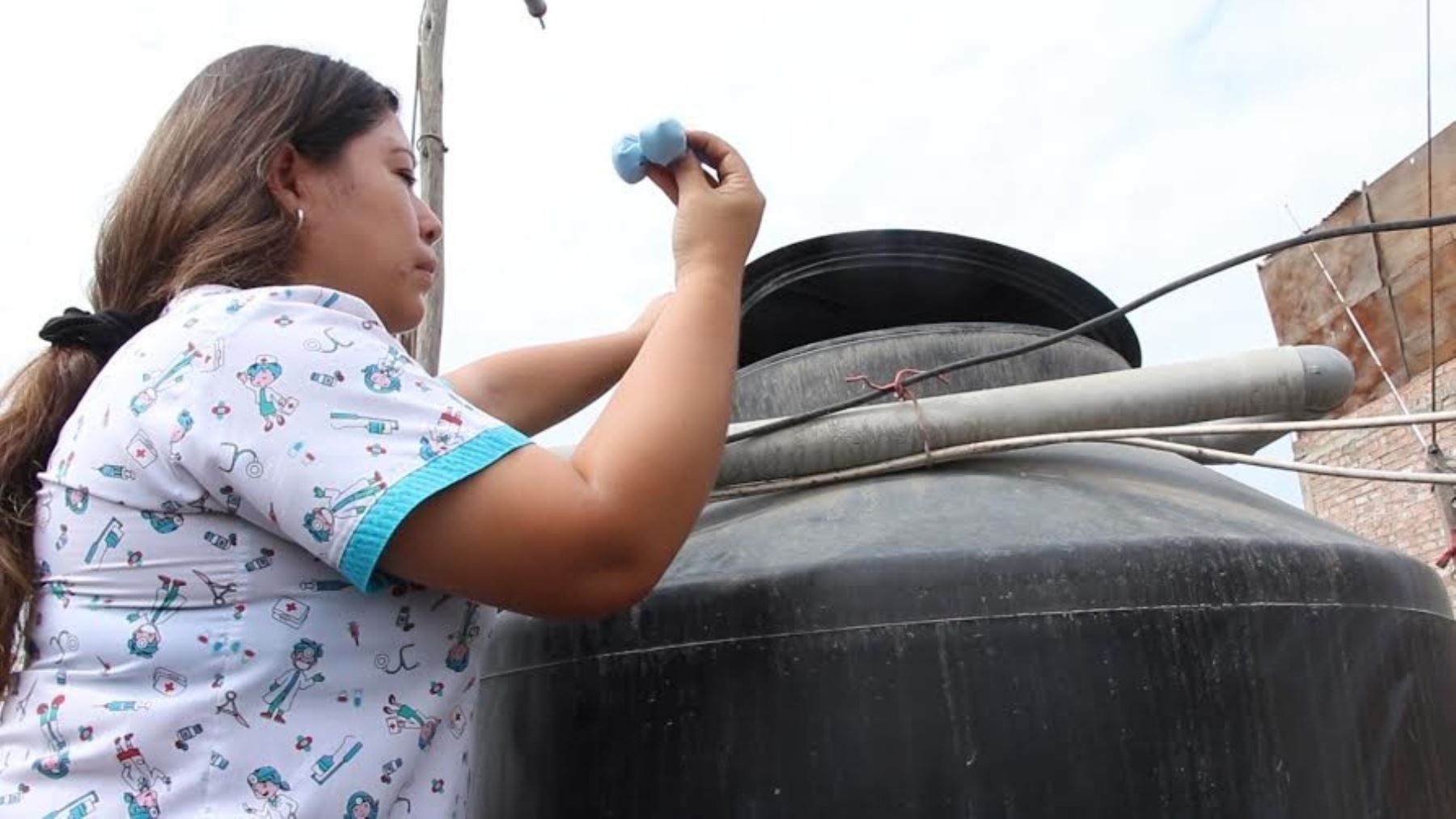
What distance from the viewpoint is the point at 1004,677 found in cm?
102

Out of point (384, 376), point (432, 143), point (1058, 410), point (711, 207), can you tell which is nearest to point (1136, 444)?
point (1058, 410)

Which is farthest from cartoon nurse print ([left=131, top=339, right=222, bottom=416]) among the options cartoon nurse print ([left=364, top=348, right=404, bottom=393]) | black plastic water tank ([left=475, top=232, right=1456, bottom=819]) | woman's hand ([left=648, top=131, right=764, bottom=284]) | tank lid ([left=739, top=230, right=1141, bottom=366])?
tank lid ([left=739, top=230, right=1141, bottom=366])

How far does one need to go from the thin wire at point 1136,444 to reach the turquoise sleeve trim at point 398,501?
0.61 metres

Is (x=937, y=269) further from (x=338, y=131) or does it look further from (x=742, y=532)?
(x=338, y=131)

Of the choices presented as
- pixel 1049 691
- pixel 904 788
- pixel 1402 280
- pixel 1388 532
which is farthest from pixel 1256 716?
pixel 1388 532

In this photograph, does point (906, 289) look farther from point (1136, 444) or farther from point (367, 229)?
point (367, 229)

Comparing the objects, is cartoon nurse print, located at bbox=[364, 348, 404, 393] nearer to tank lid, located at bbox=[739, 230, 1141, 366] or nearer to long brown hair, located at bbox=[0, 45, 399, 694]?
long brown hair, located at bbox=[0, 45, 399, 694]

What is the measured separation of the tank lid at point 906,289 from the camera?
5.52 feet

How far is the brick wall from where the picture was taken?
281 inches

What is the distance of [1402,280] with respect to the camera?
7.18 m

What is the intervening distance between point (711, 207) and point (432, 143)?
3865mm

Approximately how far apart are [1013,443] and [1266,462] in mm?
304

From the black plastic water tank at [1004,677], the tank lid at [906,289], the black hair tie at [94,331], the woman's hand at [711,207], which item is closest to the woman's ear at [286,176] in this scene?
the black hair tie at [94,331]

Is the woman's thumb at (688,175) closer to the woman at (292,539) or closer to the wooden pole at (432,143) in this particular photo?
the woman at (292,539)
